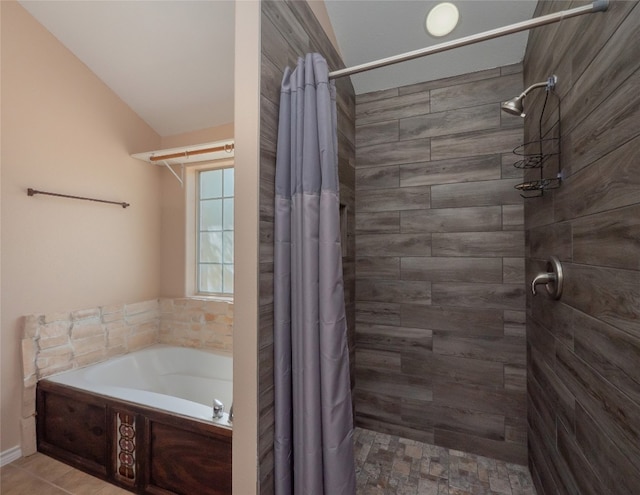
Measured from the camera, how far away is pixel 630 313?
0.81 meters

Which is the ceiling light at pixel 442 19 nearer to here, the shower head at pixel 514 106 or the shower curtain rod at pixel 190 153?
the shower head at pixel 514 106

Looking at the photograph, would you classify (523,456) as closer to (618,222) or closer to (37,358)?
(618,222)

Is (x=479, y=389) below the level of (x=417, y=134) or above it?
below

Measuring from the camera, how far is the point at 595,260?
985mm

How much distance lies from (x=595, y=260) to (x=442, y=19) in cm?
161

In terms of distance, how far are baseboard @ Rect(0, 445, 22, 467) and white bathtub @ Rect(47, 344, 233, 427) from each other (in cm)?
45

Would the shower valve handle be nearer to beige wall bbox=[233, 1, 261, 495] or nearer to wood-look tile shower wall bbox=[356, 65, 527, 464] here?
wood-look tile shower wall bbox=[356, 65, 527, 464]

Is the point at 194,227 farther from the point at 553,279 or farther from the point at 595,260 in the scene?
the point at 595,260

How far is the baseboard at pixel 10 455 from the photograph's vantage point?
185 cm

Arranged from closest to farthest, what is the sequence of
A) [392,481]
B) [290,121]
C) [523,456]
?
[290,121]
[392,481]
[523,456]

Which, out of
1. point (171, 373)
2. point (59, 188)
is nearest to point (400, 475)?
point (171, 373)

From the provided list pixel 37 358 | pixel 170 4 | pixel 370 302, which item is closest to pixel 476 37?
pixel 370 302

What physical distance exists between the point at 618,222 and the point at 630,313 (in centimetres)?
26

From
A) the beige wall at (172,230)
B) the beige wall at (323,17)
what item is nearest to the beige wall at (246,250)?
the beige wall at (323,17)
